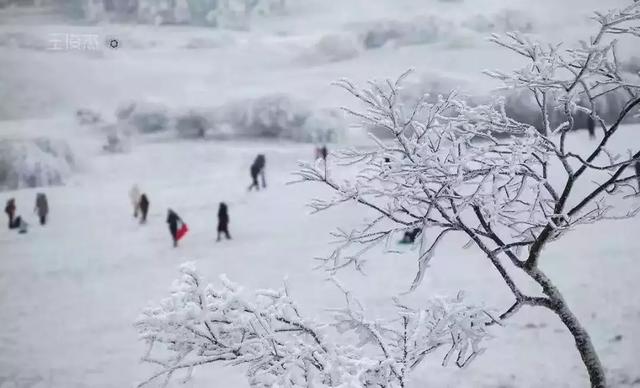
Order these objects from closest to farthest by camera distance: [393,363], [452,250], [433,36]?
[393,363] → [452,250] → [433,36]

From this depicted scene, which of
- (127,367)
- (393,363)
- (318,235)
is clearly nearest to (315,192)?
(318,235)

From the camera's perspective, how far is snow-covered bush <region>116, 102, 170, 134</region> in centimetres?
454

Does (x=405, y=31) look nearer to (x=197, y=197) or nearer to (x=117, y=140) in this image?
(x=197, y=197)

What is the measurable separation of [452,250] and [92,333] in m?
2.46

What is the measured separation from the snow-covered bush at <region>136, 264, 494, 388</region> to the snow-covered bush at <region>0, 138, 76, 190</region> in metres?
2.35

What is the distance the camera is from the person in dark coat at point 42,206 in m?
4.44

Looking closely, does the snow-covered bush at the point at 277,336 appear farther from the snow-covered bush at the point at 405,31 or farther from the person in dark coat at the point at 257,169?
the snow-covered bush at the point at 405,31

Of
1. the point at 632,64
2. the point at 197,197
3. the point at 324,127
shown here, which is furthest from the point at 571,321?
the point at 197,197

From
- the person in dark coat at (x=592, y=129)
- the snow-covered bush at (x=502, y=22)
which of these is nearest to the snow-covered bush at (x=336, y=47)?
the snow-covered bush at (x=502, y=22)

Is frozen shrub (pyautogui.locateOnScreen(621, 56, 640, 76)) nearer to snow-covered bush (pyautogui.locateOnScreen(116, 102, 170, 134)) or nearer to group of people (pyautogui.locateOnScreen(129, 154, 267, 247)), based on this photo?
group of people (pyautogui.locateOnScreen(129, 154, 267, 247))

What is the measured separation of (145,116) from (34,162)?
32.8 inches

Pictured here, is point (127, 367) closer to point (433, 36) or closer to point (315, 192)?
point (315, 192)

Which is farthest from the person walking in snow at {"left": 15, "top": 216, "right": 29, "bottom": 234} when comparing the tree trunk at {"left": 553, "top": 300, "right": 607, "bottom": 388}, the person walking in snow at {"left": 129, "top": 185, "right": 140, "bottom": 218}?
the tree trunk at {"left": 553, "top": 300, "right": 607, "bottom": 388}

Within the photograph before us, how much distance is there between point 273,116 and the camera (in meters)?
4.62
